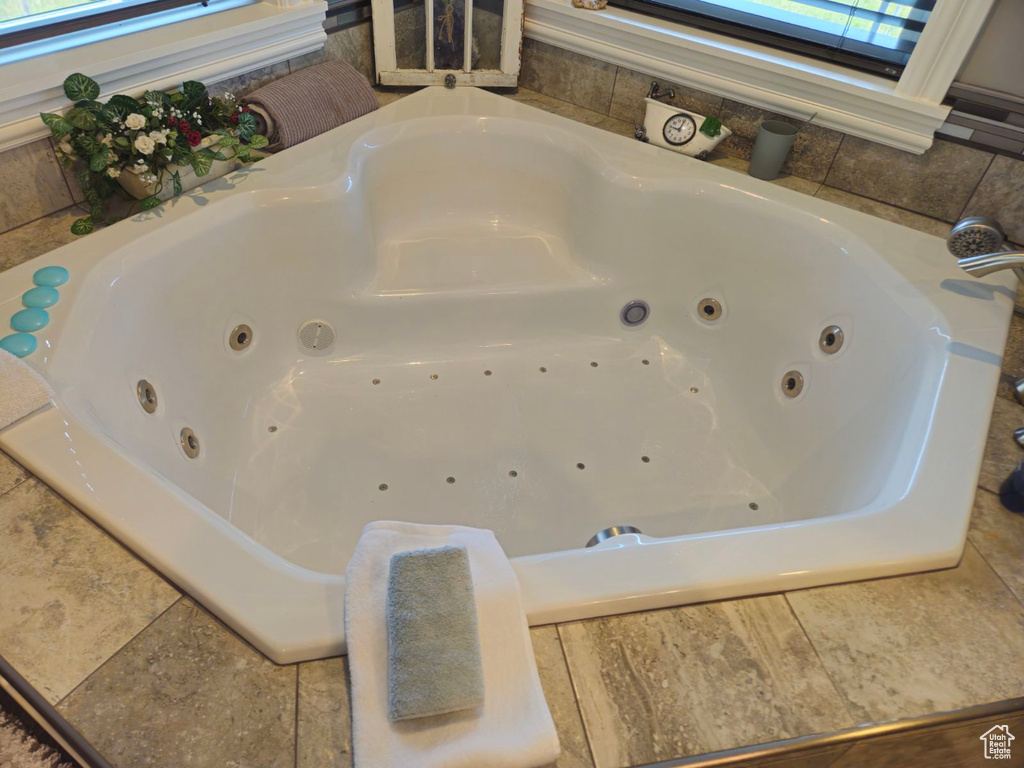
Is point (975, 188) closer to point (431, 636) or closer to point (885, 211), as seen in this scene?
point (885, 211)

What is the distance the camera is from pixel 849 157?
5.41 feet

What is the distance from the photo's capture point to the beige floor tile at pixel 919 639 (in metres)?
0.82

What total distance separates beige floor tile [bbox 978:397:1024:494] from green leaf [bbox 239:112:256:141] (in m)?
1.58

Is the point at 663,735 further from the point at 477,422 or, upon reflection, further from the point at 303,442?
the point at 303,442

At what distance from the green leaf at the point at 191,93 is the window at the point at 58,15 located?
23 cm

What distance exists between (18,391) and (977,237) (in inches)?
65.1

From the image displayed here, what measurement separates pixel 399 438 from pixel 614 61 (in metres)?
1.20

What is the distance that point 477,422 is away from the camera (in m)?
1.67

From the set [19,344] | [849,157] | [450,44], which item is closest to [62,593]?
[19,344]

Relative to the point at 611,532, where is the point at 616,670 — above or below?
above

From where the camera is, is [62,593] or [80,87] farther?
[80,87]

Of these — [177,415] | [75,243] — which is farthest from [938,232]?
[75,243]

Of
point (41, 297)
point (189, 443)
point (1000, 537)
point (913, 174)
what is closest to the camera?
point (1000, 537)

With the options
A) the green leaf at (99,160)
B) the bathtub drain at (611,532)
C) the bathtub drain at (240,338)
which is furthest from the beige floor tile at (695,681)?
the green leaf at (99,160)
